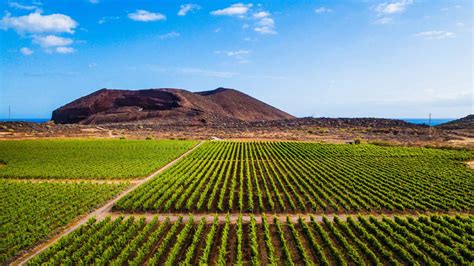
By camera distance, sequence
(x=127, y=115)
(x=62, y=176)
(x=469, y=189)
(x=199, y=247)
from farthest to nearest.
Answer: (x=127, y=115)
(x=62, y=176)
(x=469, y=189)
(x=199, y=247)

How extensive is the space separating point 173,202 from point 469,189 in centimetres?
2538

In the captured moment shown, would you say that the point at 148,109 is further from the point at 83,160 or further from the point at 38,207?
the point at 38,207

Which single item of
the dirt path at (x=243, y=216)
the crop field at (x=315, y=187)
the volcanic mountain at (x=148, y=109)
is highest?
the volcanic mountain at (x=148, y=109)

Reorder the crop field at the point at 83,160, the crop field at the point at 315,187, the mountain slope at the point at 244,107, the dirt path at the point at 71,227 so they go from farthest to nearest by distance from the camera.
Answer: the mountain slope at the point at 244,107 < the crop field at the point at 83,160 < the crop field at the point at 315,187 < the dirt path at the point at 71,227

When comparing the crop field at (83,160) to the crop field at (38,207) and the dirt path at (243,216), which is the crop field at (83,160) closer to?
the crop field at (38,207)

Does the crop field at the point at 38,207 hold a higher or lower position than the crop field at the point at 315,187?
lower

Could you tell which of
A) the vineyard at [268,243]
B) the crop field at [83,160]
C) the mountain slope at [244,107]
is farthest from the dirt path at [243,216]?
the mountain slope at [244,107]

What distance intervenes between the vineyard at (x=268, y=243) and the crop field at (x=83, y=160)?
1624 cm

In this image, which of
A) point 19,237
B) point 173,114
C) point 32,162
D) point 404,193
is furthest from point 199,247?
point 173,114

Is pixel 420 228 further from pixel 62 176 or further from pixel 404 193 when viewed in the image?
pixel 62 176

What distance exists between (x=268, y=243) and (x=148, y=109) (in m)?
136

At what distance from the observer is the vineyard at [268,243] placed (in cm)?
1335

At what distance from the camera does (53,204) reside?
809 inches

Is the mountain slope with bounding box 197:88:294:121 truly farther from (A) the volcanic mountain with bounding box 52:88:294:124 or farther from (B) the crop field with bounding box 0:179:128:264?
(B) the crop field with bounding box 0:179:128:264
